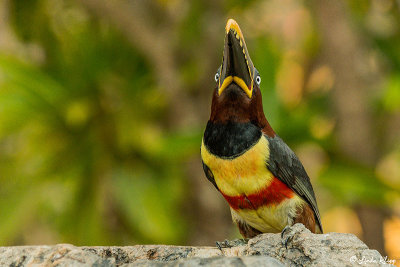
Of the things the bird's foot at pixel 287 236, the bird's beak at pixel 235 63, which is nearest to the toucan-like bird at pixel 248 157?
the bird's beak at pixel 235 63

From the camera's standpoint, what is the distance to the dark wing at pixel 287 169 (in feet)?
7.06

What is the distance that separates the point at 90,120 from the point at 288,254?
385 centimetres

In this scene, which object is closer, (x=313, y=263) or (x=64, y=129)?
(x=313, y=263)

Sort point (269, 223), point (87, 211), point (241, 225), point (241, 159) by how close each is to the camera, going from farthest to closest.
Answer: point (87, 211)
point (241, 225)
point (269, 223)
point (241, 159)

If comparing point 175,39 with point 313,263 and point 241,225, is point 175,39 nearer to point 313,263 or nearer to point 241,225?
point 241,225

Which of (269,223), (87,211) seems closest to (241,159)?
(269,223)

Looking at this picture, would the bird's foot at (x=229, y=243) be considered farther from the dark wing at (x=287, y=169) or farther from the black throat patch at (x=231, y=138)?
the black throat patch at (x=231, y=138)

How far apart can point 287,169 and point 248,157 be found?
0.22 metres

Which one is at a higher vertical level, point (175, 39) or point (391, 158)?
point (175, 39)

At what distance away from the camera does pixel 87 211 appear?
5.46 metres

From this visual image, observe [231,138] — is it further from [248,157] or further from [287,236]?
[287,236]

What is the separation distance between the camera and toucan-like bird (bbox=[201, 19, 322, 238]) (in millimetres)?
1935

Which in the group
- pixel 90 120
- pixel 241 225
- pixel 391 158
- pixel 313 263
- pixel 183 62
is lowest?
pixel 313 263

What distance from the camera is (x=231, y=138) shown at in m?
2.04
